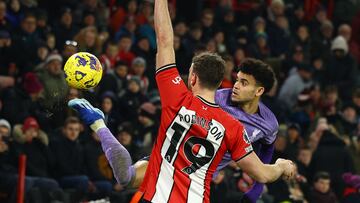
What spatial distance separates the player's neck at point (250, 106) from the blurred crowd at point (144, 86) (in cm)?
297

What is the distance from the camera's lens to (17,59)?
14492mm

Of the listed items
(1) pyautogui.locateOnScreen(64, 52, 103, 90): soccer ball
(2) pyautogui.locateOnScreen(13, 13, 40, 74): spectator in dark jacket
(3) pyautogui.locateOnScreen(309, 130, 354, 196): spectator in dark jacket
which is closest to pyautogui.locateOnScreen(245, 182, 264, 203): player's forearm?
(1) pyautogui.locateOnScreen(64, 52, 103, 90): soccer ball

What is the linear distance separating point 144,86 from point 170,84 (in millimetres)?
8704

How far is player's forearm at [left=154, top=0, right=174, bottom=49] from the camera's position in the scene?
23.9ft

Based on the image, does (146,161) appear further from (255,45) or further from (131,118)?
(255,45)

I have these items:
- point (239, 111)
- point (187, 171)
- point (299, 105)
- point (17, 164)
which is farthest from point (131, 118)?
point (187, 171)

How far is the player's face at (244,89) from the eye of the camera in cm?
872

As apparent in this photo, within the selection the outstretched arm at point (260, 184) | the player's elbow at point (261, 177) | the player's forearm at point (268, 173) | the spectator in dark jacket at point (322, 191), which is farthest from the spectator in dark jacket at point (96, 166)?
the player's elbow at point (261, 177)

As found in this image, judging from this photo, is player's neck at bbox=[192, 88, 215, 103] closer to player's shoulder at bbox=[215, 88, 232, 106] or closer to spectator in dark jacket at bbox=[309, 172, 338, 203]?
player's shoulder at bbox=[215, 88, 232, 106]

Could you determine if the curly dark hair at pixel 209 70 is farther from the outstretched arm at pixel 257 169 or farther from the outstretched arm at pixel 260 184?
the outstretched arm at pixel 260 184

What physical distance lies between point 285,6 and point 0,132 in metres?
10.1

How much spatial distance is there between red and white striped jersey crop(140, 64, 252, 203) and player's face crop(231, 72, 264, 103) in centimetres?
132

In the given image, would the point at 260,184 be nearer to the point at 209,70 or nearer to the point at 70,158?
the point at 209,70

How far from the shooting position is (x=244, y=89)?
8.73m
